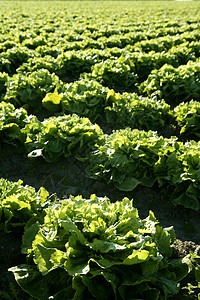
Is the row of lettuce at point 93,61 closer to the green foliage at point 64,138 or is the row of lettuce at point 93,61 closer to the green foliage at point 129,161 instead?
the green foliage at point 64,138

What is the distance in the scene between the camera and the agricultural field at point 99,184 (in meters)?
3.49

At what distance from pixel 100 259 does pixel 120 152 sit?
2.64 metres

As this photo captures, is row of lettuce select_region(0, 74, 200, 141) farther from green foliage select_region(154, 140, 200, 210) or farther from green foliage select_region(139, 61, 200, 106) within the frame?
green foliage select_region(154, 140, 200, 210)

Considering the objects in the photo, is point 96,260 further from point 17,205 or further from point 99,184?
point 99,184

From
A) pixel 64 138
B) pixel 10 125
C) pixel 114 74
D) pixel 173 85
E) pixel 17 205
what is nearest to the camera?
pixel 17 205

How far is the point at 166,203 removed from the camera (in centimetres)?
567

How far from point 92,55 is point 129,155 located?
21.9 feet

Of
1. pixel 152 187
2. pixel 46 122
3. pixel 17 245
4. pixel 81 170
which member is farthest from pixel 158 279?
pixel 46 122

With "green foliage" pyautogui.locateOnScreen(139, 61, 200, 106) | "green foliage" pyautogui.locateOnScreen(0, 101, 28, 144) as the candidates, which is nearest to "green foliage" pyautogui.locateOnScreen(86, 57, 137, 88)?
"green foliage" pyautogui.locateOnScreen(139, 61, 200, 106)

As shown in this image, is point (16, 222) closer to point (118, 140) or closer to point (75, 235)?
point (75, 235)

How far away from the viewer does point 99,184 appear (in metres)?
6.01

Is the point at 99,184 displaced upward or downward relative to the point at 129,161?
downward

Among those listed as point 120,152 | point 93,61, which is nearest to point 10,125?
point 120,152

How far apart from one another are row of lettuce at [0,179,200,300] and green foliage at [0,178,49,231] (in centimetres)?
52
